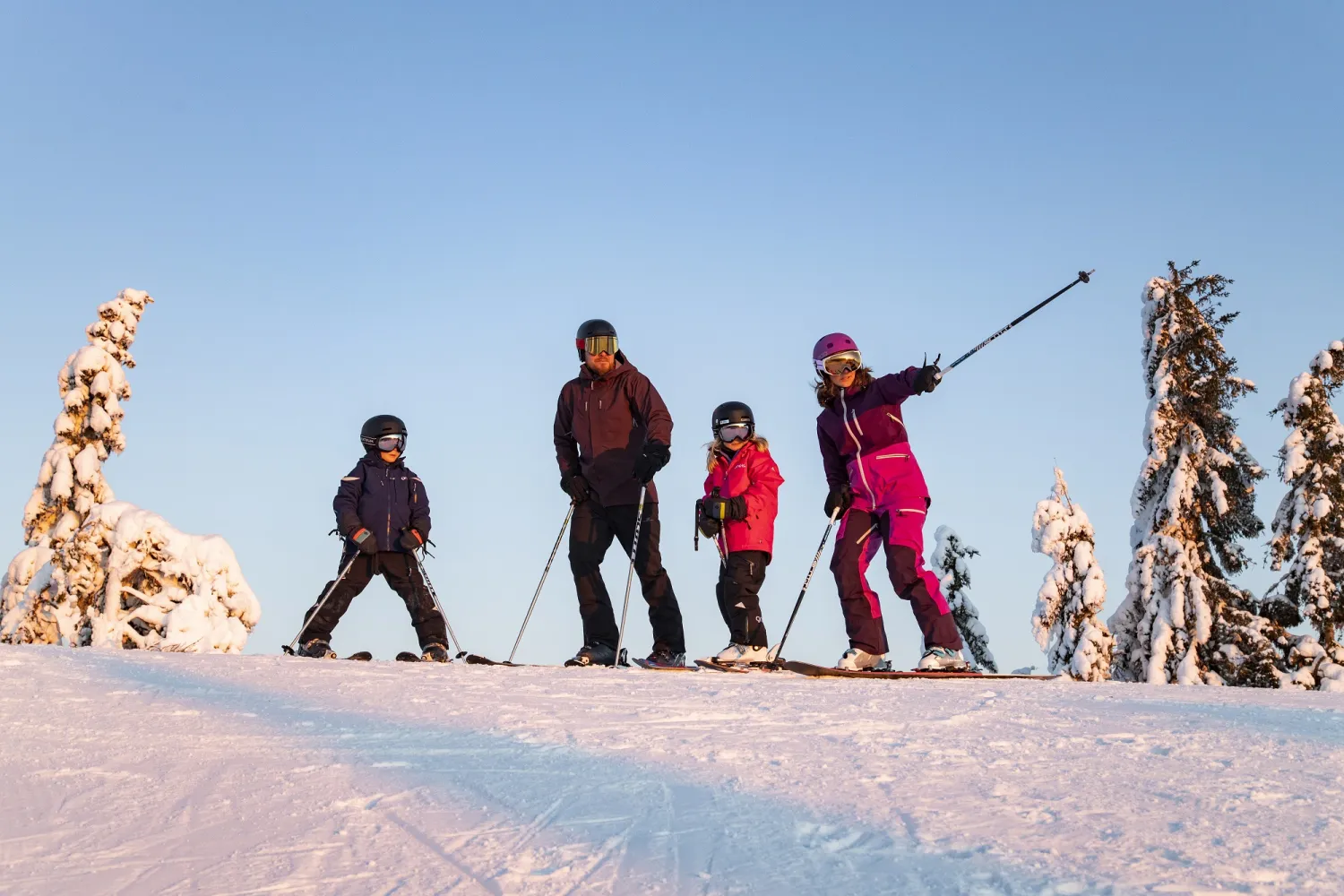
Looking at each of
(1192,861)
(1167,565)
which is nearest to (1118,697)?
(1192,861)

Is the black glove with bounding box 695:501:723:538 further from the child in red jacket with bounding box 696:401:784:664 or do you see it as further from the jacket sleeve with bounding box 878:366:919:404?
the jacket sleeve with bounding box 878:366:919:404

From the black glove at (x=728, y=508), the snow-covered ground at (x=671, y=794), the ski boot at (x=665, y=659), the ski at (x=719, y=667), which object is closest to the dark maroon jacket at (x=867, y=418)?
the black glove at (x=728, y=508)

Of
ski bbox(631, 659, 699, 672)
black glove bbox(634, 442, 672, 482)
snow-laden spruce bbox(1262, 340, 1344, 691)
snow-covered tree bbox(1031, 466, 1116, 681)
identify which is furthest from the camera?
snow-covered tree bbox(1031, 466, 1116, 681)

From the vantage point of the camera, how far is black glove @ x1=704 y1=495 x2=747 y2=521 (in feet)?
29.5

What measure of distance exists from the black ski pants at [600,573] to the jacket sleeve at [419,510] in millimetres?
1686

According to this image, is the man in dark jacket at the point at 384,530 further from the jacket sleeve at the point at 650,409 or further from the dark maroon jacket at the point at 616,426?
the jacket sleeve at the point at 650,409

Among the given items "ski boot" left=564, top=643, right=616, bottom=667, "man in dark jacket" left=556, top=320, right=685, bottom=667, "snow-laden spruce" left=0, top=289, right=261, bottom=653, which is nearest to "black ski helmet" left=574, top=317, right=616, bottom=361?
"man in dark jacket" left=556, top=320, right=685, bottom=667

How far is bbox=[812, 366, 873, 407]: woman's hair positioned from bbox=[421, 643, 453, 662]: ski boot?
12.7ft

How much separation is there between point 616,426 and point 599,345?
0.65 m

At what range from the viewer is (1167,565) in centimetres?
1927

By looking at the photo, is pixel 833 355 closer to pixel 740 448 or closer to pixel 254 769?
pixel 740 448

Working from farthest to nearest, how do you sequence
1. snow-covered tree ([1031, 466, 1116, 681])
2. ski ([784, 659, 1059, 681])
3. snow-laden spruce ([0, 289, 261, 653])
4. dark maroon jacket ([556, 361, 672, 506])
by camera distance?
snow-covered tree ([1031, 466, 1116, 681]), snow-laden spruce ([0, 289, 261, 653]), dark maroon jacket ([556, 361, 672, 506]), ski ([784, 659, 1059, 681])

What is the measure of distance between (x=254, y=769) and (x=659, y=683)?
2.82 m

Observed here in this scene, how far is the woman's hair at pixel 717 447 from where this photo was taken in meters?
9.54
